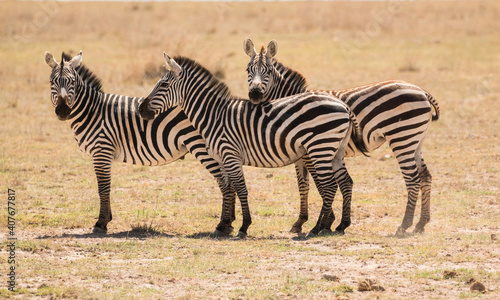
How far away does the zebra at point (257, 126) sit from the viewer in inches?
343

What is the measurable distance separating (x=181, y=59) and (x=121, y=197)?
3.08 m

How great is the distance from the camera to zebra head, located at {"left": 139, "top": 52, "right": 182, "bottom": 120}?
9234 mm

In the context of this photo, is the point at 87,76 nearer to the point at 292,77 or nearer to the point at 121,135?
the point at 121,135

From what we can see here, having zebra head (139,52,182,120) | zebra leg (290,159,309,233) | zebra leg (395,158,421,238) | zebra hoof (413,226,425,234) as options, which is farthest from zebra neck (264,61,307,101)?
zebra hoof (413,226,425,234)

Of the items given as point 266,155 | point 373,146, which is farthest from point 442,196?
point 266,155

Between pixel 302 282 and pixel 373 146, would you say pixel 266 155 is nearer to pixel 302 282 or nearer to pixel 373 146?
pixel 373 146

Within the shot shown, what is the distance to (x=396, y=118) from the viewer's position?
9.08m

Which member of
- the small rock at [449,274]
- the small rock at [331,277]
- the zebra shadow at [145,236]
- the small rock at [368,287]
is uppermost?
the zebra shadow at [145,236]

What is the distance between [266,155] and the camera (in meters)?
8.98

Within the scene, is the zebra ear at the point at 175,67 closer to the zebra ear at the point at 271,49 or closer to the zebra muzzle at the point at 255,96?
the zebra muzzle at the point at 255,96

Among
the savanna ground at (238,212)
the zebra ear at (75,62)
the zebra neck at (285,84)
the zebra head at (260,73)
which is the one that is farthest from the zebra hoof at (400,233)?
the zebra ear at (75,62)

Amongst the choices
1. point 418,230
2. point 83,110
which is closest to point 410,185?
point 418,230

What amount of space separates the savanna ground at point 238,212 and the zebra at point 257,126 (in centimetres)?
83

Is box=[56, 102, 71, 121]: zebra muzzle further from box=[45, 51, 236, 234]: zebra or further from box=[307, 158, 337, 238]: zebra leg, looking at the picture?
box=[307, 158, 337, 238]: zebra leg
